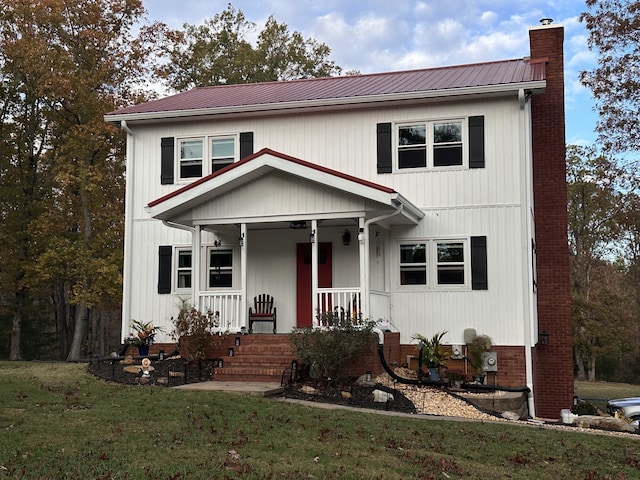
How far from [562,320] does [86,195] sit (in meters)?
18.4

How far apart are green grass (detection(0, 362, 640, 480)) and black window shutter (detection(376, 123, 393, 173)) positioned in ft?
21.3

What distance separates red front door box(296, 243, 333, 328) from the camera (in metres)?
15.9

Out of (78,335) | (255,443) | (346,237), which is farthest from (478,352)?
(78,335)

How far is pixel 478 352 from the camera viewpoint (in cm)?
1409

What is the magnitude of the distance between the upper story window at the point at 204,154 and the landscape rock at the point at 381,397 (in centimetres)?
697

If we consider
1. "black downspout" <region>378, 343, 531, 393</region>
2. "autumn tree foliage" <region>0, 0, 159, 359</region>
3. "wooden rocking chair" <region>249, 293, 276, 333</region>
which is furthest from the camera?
"autumn tree foliage" <region>0, 0, 159, 359</region>

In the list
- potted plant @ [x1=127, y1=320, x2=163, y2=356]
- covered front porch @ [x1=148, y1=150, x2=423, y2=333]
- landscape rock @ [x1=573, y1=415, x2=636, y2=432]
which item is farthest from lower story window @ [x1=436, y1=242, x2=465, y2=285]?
potted plant @ [x1=127, y1=320, x2=163, y2=356]

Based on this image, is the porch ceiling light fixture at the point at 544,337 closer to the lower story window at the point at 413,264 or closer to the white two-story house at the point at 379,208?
the white two-story house at the point at 379,208

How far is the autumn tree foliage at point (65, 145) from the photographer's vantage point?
25688 mm

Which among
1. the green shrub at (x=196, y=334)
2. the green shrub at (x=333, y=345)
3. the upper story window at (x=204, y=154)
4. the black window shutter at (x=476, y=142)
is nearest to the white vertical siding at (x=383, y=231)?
the black window shutter at (x=476, y=142)

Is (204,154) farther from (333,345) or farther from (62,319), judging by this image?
(62,319)

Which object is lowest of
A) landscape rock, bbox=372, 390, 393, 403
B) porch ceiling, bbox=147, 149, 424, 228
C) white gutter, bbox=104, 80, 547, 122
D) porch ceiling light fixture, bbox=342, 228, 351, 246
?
landscape rock, bbox=372, 390, 393, 403

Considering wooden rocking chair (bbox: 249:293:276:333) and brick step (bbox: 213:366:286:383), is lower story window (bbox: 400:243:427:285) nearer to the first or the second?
wooden rocking chair (bbox: 249:293:276:333)

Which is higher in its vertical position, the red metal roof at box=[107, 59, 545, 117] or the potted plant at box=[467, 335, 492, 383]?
the red metal roof at box=[107, 59, 545, 117]
